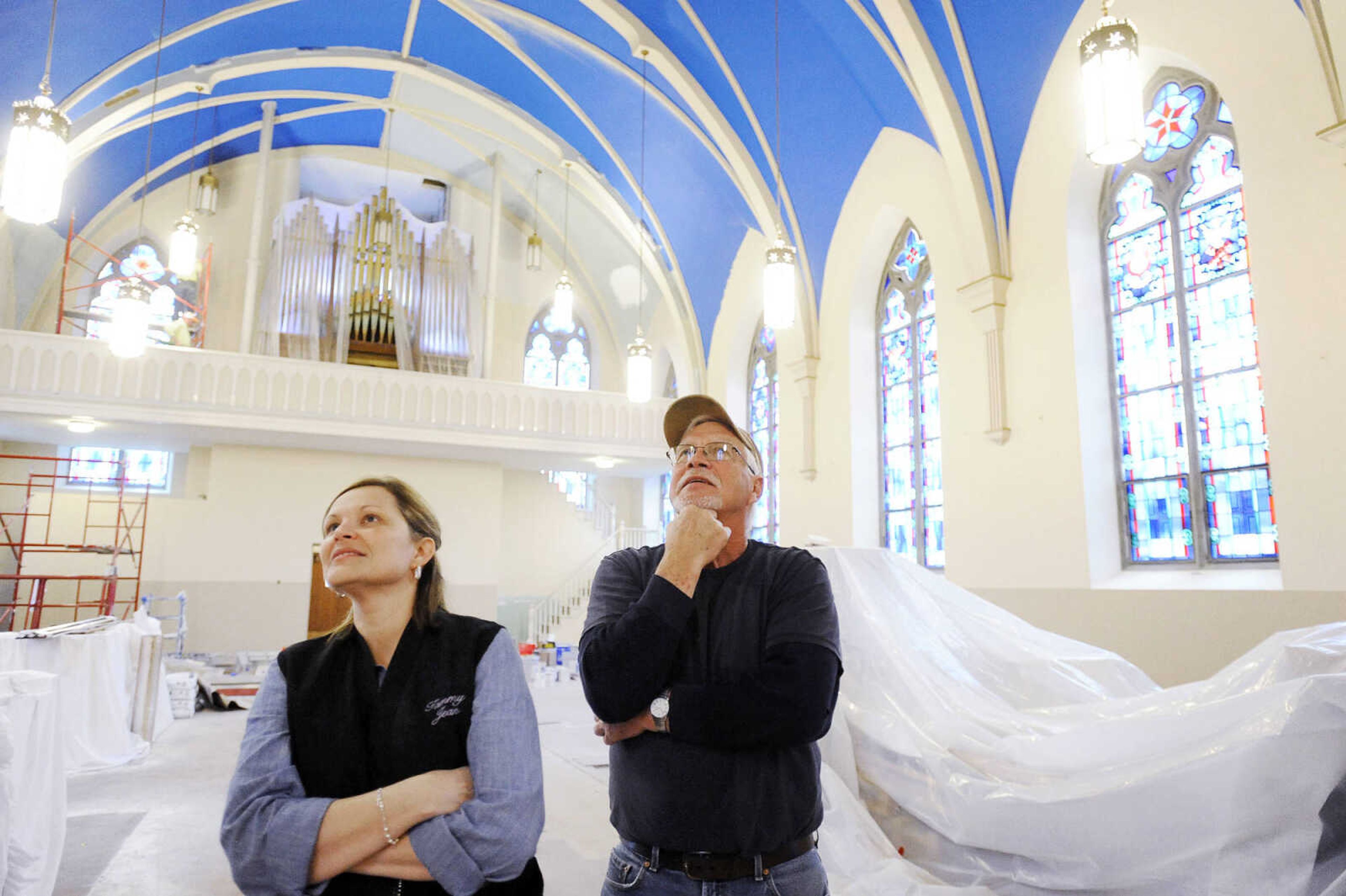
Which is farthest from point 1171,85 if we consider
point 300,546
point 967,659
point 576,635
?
point 300,546

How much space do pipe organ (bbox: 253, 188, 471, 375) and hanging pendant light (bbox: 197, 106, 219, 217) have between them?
85 centimetres

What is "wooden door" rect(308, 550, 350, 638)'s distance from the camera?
12445 mm

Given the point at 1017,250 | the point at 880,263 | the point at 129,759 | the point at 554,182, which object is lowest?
the point at 129,759

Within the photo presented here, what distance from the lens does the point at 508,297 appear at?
47.2ft

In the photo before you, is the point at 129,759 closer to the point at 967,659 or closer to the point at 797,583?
the point at 967,659

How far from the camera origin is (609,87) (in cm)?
1080

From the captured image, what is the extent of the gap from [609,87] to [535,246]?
3273mm

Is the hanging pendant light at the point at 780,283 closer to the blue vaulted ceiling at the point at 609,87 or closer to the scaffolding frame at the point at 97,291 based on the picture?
Result: the blue vaulted ceiling at the point at 609,87

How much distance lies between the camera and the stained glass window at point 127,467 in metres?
12.1

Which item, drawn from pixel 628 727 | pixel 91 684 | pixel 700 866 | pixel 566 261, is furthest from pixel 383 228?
pixel 700 866

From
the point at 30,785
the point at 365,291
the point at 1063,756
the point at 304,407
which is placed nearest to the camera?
the point at 1063,756

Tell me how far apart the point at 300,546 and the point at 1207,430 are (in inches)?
436

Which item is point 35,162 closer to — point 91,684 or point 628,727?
point 91,684

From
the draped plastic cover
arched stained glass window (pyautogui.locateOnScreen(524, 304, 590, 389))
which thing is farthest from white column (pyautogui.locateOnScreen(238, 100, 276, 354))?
the draped plastic cover
